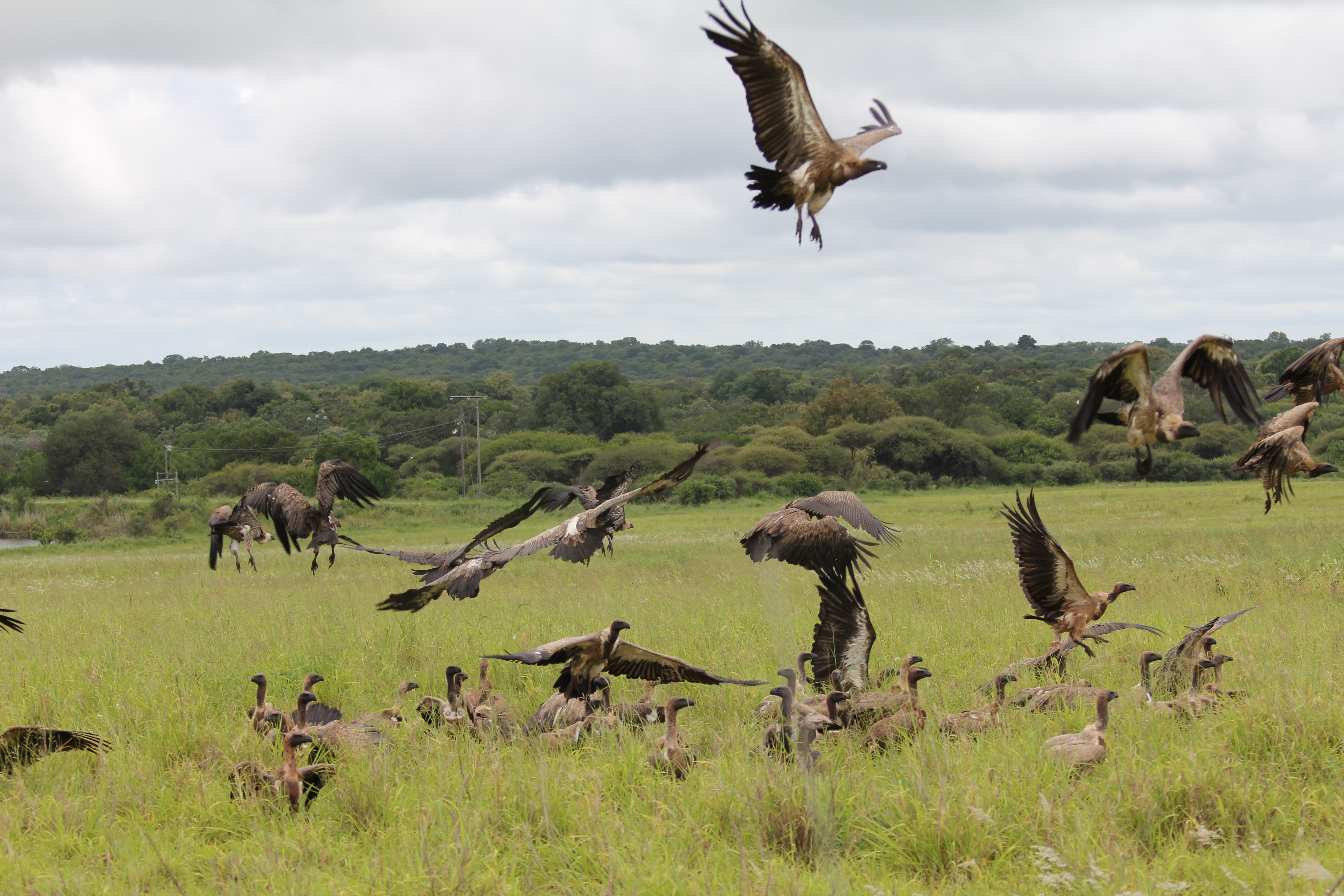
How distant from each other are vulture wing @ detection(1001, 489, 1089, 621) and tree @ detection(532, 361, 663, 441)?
2059 inches

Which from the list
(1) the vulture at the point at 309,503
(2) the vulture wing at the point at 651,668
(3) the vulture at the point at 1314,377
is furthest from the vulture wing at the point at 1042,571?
(1) the vulture at the point at 309,503

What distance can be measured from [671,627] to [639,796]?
425cm

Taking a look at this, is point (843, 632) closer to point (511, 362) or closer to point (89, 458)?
point (89, 458)

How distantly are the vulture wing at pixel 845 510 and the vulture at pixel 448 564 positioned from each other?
1.97 m

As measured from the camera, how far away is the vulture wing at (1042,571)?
597cm

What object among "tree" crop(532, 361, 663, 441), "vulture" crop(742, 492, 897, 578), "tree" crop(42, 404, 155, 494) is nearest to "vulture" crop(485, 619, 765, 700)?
"vulture" crop(742, 492, 897, 578)

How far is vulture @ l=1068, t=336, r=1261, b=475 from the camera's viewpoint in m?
2.62

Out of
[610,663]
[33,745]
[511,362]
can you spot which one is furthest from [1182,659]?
[511,362]

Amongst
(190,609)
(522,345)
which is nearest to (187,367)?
(522,345)

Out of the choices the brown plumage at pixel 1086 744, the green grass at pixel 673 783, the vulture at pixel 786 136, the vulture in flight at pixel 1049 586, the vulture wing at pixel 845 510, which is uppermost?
the vulture at pixel 786 136

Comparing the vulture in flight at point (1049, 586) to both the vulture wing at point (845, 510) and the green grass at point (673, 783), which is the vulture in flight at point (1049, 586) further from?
the vulture wing at point (845, 510)

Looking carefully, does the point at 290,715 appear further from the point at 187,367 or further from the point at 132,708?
the point at 187,367

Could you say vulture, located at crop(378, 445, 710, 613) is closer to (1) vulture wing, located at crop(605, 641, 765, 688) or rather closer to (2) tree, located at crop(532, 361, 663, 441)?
(1) vulture wing, located at crop(605, 641, 765, 688)

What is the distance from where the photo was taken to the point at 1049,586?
6.11 m
